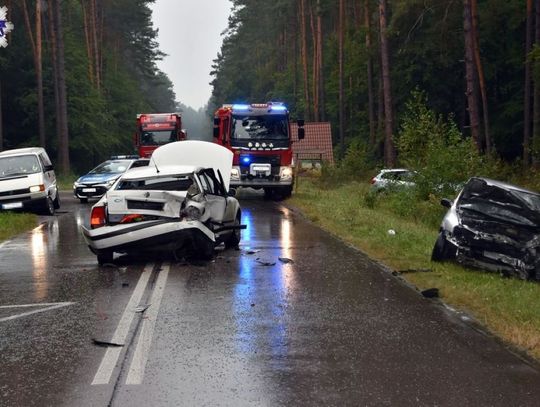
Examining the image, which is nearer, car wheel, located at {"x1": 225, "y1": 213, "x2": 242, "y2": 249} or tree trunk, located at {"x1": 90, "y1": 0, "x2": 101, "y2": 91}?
car wheel, located at {"x1": 225, "y1": 213, "x2": 242, "y2": 249}

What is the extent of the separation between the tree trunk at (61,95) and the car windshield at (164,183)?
31.9 meters

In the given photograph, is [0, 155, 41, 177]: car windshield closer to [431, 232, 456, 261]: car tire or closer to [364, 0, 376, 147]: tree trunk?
[431, 232, 456, 261]: car tire

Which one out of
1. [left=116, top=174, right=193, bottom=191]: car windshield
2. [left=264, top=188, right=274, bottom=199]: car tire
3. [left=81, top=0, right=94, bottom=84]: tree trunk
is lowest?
[left=264, top=188, right=274, bottom=199]: car tire

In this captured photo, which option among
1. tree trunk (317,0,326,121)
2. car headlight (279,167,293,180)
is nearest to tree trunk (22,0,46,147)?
tree trunk (317,0,326,121)

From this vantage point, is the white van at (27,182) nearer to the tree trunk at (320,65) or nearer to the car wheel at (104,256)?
the car wheel at (104,256)

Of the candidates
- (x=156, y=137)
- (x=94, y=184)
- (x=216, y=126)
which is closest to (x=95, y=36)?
(x=156, y=137)

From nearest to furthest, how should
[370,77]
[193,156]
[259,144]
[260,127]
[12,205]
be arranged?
[193,156], [12,205], [259,144], [260,127], [370,77]

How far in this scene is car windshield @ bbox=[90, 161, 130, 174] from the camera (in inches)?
1101

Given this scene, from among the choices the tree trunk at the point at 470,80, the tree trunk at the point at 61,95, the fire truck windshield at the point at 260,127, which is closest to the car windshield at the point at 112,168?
the fire truck windshield at the point at 260,127

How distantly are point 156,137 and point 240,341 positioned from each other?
30501 mm

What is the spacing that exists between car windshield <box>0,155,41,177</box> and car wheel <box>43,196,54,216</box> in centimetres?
104

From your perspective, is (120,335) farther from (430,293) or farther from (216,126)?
(216,126)

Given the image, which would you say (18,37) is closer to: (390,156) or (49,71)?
(49,71)

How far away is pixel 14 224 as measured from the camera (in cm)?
1819
